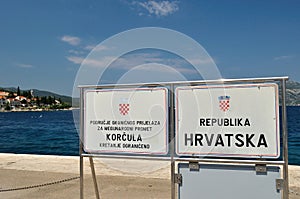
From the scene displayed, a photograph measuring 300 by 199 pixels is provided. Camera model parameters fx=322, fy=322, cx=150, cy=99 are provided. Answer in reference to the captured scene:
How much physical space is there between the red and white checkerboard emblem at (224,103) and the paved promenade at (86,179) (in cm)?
236

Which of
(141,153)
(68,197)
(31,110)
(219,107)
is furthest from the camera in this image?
(31,110)

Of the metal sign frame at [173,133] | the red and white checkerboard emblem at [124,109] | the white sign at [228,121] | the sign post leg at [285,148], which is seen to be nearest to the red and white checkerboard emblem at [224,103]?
the white sign at [228,121]

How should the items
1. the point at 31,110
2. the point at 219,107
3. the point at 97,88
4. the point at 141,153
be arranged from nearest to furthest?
1. the point at 219,107
2. the point at 141,153
3. the point at 97,88
4. the point at 31,110

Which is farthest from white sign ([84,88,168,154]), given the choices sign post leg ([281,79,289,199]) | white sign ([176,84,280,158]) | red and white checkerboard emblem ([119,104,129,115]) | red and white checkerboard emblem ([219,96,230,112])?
sign post leg ([281,79,289,199])

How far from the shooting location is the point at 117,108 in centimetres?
482

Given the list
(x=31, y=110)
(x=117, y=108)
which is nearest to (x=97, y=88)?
(x=117, y=108)

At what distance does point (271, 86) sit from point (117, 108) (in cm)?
218

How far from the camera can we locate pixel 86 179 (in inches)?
284

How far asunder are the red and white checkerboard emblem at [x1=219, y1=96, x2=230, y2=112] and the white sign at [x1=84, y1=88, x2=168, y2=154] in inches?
30.2

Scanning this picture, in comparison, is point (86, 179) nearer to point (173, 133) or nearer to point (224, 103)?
point (173, 133)

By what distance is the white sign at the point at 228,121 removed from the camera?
397 cm

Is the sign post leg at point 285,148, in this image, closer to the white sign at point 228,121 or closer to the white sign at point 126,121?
the white sign at point 228,121

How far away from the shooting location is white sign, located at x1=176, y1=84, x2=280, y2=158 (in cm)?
397

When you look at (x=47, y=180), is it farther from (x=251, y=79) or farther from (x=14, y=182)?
(x=251, y=79)
